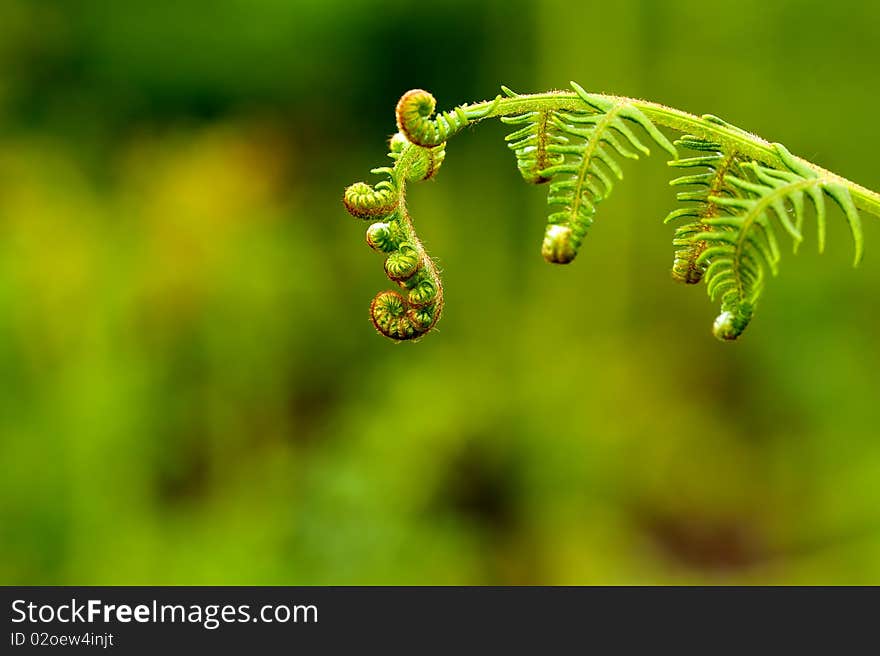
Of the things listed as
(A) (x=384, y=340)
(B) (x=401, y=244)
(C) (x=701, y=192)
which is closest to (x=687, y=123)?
(C) (x=701, y=192)

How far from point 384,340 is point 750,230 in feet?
14.1

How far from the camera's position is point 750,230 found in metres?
1.53

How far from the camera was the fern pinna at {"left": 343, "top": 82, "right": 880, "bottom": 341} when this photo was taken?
1511 millimetres

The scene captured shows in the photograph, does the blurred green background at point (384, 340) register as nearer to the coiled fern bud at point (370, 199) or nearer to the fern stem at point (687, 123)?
the coiled fern bud at point (370, 199)

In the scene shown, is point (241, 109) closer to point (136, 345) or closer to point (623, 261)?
point (136, 345)

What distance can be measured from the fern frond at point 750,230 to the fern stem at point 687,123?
3 centimetres

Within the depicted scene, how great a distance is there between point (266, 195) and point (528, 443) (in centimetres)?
201

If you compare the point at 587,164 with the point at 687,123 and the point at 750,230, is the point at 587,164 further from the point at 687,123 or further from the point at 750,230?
the point at 750,230

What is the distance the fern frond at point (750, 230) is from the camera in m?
1.49

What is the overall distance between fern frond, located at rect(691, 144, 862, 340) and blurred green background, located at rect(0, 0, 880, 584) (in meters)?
3.32

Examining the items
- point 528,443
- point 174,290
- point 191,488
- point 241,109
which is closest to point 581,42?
point 241,109

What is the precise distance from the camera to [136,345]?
198 inches

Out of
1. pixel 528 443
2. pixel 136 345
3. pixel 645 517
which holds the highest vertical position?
pixel 136 345

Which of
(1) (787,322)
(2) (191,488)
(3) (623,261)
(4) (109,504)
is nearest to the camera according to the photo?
(4) (109,504)
